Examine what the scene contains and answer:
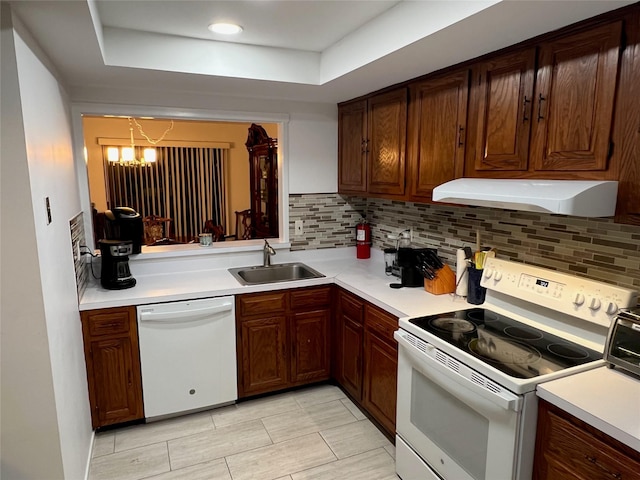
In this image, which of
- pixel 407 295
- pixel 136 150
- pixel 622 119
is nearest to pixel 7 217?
pixel 407 295

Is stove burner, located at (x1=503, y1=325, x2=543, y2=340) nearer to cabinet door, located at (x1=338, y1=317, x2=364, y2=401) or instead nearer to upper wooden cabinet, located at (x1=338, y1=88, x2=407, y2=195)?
cabinet door, located at (x1=338, y1=317, x2=364, y2=401)

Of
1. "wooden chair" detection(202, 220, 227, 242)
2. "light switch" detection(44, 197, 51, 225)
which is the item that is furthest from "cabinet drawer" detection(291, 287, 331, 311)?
"wooden chair" detection(202, 220, 227, 242)

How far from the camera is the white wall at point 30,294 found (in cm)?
141

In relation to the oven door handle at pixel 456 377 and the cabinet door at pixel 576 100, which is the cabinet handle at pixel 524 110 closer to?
the cabinet door at pixel 576 100

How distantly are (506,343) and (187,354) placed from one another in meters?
1.84

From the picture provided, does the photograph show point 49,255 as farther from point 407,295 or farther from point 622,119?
point 622,119

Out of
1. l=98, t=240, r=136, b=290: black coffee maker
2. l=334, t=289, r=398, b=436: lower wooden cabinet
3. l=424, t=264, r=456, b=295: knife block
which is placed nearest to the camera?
l=334, t=289, r=398, b=436: lower wooden cabinet

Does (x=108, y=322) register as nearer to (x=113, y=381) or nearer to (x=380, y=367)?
(x=113, y=381)

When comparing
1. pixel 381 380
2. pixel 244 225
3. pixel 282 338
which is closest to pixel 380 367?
pixel 381 380

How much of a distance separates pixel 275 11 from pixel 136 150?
5012mm

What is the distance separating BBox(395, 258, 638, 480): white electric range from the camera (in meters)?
1.49

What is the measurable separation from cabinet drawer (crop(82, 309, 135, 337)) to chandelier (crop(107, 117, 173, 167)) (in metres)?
3.72

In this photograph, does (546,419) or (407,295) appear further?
(407,295)

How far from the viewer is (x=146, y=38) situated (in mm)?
2182
